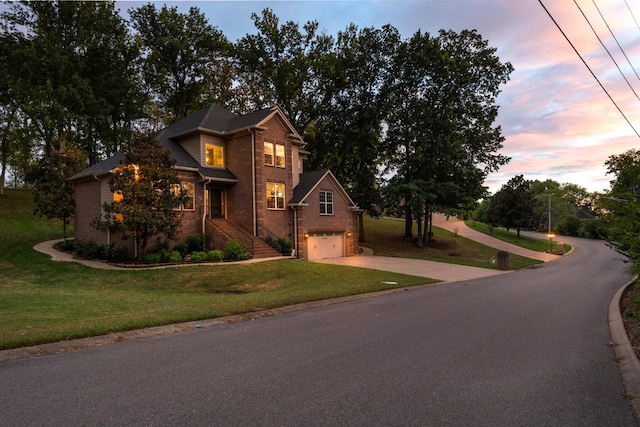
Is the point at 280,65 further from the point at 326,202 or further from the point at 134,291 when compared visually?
the point at 134,291

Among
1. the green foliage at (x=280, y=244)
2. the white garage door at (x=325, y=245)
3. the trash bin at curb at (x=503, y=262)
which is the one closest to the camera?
the green foliage at (x=280, y=244)

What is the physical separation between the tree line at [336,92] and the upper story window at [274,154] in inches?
466

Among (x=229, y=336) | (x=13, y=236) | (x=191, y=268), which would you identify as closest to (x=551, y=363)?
(x=229, y=336)

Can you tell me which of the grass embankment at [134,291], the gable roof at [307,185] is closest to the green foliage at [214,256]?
the grass embankment at [134,291]

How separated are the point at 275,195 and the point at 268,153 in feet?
9.46

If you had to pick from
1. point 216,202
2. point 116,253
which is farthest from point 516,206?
point 116,253

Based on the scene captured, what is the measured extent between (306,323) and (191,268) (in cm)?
1109

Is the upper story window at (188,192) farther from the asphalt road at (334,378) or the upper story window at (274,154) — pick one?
the asphalt road at (334,378)

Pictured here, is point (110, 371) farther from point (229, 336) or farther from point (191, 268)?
point (191, 268)

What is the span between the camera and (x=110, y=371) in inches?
207

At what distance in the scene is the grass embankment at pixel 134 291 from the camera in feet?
26.1

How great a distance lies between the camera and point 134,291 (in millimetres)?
14109

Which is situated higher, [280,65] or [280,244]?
[280,65]

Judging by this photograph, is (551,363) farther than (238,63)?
No
